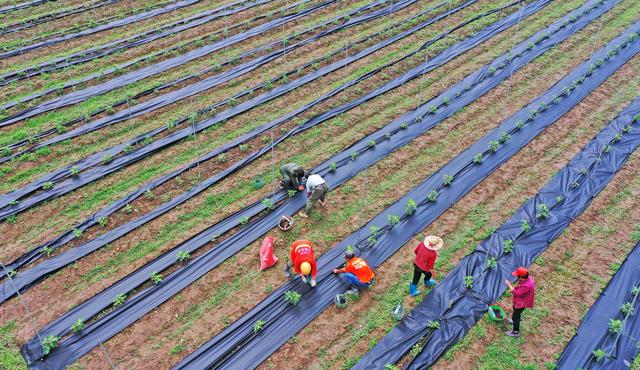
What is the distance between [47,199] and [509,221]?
989cm

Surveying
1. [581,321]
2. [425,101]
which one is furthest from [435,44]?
[581,321]

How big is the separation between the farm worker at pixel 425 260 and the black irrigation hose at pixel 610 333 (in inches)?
96.0

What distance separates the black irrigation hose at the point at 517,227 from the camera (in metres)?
8.09

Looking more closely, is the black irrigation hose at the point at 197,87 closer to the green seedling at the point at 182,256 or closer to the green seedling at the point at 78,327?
the green seedling at the point at 182,256

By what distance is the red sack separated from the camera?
9172 millimetres

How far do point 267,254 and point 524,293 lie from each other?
4468mm

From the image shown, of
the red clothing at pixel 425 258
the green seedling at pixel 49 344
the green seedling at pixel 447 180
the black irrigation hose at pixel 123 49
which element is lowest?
the green seedling at pixel 49 344

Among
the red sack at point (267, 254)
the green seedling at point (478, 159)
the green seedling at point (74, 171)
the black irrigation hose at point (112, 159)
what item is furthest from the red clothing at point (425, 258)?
the green seedling at point (74, 171)

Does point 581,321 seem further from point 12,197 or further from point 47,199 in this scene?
point 12,197

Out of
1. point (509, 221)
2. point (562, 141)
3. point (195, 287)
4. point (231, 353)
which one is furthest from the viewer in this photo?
point (562, 141)

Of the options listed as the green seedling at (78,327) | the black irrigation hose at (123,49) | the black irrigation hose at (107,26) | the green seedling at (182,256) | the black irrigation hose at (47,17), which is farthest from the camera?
the black irrigation hose at (47,17)

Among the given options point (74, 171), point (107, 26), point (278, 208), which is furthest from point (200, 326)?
point (107, 26)

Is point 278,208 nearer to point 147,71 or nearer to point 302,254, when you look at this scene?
point 302,254

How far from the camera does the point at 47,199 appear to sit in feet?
34.6
